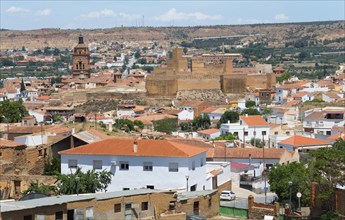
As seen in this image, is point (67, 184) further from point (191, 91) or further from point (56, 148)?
point (191, 91)

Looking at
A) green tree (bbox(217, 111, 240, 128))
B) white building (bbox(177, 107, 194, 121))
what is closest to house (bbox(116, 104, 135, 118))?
white building (bbox(177, 107, 194, 121))

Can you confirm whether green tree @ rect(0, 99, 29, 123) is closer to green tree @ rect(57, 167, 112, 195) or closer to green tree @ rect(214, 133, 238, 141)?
green tree @ rect(214, 133, 238, 141)

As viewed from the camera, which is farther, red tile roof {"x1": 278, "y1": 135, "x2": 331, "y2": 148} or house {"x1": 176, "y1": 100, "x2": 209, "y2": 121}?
house {"x1": 176, "y1": 100, "x2": 209, "y2": 121}

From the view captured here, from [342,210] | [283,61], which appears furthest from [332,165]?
[283,61]

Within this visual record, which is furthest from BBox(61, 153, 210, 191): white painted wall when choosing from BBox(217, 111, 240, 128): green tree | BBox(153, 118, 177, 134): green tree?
BBox(217, 111, 240, 128): green tree

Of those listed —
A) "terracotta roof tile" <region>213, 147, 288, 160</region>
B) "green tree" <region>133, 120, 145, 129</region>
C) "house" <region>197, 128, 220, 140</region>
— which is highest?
"terracotta roof tile" <region>213, 147, 288, 160</region>

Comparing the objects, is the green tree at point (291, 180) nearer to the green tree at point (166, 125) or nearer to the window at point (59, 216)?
the window at point (59, 216)

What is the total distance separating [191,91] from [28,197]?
6968cm

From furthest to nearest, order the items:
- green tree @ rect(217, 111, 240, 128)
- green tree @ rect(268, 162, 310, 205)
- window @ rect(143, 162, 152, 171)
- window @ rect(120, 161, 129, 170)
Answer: green tree @ rect(217, 111, 240, 128), green tree @ rect(268, 162, 310, 205), window @ rect(120, 161, 129, 170), window @ rect(143, 162, 152, 171)

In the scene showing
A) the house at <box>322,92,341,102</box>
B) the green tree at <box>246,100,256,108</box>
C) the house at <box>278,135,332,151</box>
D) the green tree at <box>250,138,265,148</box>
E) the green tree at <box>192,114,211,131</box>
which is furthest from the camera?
the green tree at <box>246,100,256,108</box>

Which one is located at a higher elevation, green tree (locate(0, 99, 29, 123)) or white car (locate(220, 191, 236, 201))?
white car (locate(220, 191, 236, 201))

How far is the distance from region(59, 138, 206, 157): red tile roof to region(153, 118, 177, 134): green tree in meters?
30.1

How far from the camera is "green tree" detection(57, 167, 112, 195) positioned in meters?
24.5

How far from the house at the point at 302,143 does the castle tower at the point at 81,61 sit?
68.3m
